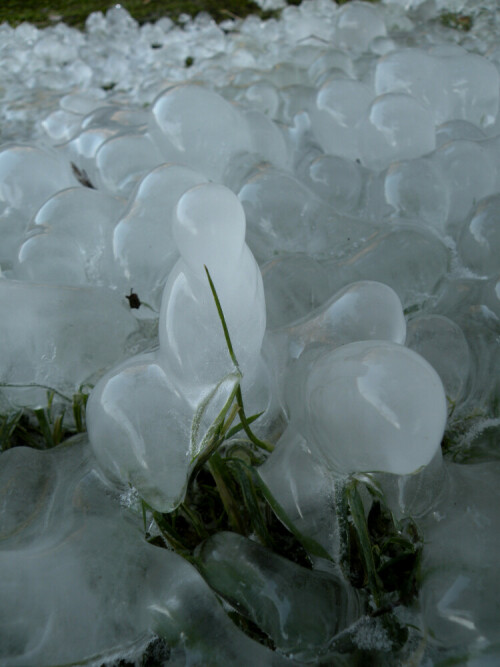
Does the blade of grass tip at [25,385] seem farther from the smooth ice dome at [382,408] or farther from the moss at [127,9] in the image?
the moss at [127,9]

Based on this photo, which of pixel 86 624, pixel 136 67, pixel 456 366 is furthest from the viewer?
pixel 136 67

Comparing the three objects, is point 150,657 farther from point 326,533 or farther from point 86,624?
point 326,533

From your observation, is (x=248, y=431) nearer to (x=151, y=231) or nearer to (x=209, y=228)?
(x=209, y=228)

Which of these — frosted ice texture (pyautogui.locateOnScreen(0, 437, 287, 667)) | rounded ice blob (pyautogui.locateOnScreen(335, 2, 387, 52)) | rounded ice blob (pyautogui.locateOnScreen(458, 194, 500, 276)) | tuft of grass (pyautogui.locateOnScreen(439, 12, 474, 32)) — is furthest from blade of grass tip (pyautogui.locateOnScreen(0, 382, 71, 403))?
tuft of grass (pyautogui.locateOnScreen(439, 12, 474, 32))

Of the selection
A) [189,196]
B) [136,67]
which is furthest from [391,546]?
[136,67]

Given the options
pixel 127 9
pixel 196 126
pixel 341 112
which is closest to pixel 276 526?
pixel 196 126

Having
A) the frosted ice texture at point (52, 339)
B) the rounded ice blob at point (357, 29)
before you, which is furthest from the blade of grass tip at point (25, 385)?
the rounded ice blob at point (357, 29)

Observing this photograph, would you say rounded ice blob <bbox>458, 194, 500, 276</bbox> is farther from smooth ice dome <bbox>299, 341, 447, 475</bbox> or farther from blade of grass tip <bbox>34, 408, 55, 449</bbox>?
blade of grass tip <bbox>34, 408, 55, 449</bbox>

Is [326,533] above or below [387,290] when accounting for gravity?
below
